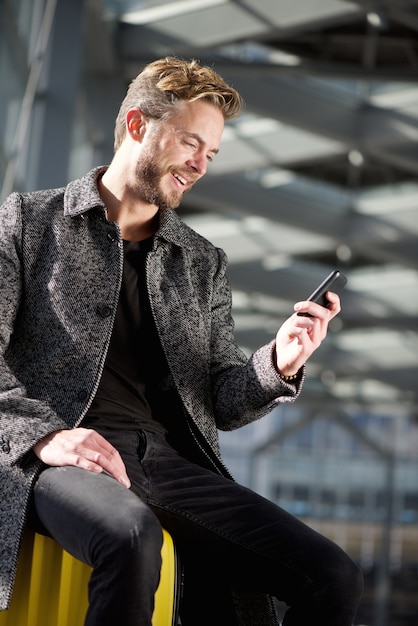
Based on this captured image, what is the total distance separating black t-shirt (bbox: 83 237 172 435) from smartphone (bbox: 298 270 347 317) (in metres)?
0.45

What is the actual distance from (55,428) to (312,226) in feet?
43.5

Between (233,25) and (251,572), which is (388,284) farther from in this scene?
(251,572)

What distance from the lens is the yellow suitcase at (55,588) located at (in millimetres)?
2436

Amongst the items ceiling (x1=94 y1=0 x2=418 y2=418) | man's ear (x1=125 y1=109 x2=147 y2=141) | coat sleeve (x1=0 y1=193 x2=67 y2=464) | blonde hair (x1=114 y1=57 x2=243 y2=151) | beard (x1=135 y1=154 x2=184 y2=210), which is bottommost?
ceiling (x1=94 y1=0 x2=418 y2=418)

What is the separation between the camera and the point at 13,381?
2.57 metres

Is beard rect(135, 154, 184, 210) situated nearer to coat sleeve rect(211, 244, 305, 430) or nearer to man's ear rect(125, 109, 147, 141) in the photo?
man's ear rect(125, 109, 147, 141)

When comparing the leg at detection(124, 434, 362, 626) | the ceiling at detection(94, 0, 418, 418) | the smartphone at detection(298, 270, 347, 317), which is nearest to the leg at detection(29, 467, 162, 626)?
the leg at detection(124, 434, 362, 626)

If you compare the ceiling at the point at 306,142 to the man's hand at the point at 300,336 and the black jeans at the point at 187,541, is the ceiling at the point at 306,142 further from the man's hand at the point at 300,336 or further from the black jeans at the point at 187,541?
the black jeans at the point at 187,541

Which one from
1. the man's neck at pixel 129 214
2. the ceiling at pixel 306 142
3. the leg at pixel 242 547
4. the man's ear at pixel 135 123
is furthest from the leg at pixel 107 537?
the ceiling at pixel 306 142

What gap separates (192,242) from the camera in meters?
3.15

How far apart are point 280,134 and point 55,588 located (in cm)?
1208

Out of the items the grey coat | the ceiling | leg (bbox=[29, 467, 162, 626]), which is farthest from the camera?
the ceiling

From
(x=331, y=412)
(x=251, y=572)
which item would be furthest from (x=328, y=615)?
(x=331, y=412)

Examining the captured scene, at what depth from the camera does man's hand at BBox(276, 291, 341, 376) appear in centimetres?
268
